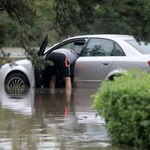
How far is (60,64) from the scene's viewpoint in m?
16.2

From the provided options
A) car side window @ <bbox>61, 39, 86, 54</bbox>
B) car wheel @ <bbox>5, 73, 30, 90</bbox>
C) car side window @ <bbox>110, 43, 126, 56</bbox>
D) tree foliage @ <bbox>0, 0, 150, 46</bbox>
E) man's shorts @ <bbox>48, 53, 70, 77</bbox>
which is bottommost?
car wheel @ <bbox>5, 73, 30, 90</bbox>

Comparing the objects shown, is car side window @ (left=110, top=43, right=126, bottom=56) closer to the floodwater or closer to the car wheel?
the floodwater

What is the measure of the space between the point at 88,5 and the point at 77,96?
2.28 meters

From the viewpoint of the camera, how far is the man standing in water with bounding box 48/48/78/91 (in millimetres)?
16047

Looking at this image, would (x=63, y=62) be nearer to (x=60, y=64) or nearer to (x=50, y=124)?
(x=60, y=64)

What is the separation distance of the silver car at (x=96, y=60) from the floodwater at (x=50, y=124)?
4.10ft

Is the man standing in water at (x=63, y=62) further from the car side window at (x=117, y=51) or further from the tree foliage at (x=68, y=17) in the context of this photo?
the car side window at (x=117, y=51)

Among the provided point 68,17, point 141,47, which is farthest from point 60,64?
point 141,47

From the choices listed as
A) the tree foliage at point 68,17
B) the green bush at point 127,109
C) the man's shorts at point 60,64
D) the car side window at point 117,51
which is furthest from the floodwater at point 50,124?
the car side window at point 117,51

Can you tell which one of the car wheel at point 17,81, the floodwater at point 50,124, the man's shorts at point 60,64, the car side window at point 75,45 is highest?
the car side window at point 75,45

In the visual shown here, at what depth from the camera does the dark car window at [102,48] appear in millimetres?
15977

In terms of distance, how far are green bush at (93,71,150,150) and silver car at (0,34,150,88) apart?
7040 millimetres

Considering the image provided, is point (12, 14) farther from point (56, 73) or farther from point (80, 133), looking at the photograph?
point (80, 133)

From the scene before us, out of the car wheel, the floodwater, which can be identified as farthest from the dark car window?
the car wheel
